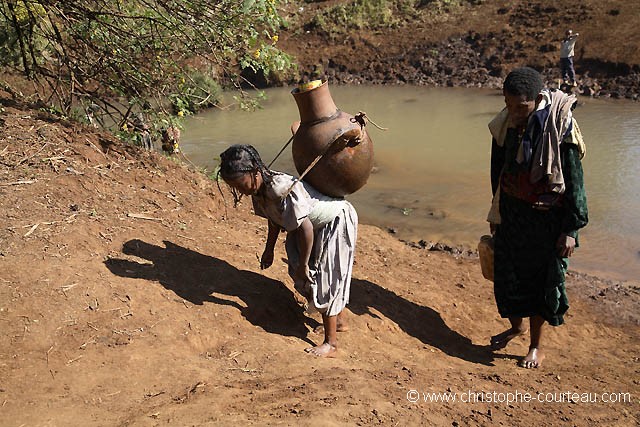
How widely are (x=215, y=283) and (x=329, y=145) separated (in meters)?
1.17

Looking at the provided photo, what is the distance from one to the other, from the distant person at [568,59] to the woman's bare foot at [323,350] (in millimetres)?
13450

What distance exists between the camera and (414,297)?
467cm

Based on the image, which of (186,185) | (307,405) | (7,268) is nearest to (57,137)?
(186,185)

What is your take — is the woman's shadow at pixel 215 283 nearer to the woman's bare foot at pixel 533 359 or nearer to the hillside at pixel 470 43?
the woman's bare foot at pixel 533 359

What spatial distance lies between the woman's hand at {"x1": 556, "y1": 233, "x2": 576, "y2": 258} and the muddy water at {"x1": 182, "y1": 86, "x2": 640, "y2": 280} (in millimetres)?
2613

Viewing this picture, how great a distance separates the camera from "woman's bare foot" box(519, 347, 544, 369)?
371cm

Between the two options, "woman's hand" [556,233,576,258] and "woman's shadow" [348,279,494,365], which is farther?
"woman's shadow" [348,279,494,365]

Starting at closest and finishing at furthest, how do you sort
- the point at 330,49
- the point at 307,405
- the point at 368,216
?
the point at 307,405 → the point at 368,216 → the point at 330,49

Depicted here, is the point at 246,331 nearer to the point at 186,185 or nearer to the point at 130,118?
the point at 186,185

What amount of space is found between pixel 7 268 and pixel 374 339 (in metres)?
2.22

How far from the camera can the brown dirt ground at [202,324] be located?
258cm

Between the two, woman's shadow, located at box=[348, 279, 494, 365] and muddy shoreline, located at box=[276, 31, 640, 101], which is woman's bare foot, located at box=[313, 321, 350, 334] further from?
muddy shoreline, located at box=[276, 31, 640, 101]

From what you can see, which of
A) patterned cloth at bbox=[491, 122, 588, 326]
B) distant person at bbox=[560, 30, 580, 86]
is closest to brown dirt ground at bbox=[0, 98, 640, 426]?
patterned cloth at bbox=[491, 122, 588, 326]

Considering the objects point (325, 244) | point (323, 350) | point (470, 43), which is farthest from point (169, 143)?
point (470, 43)
